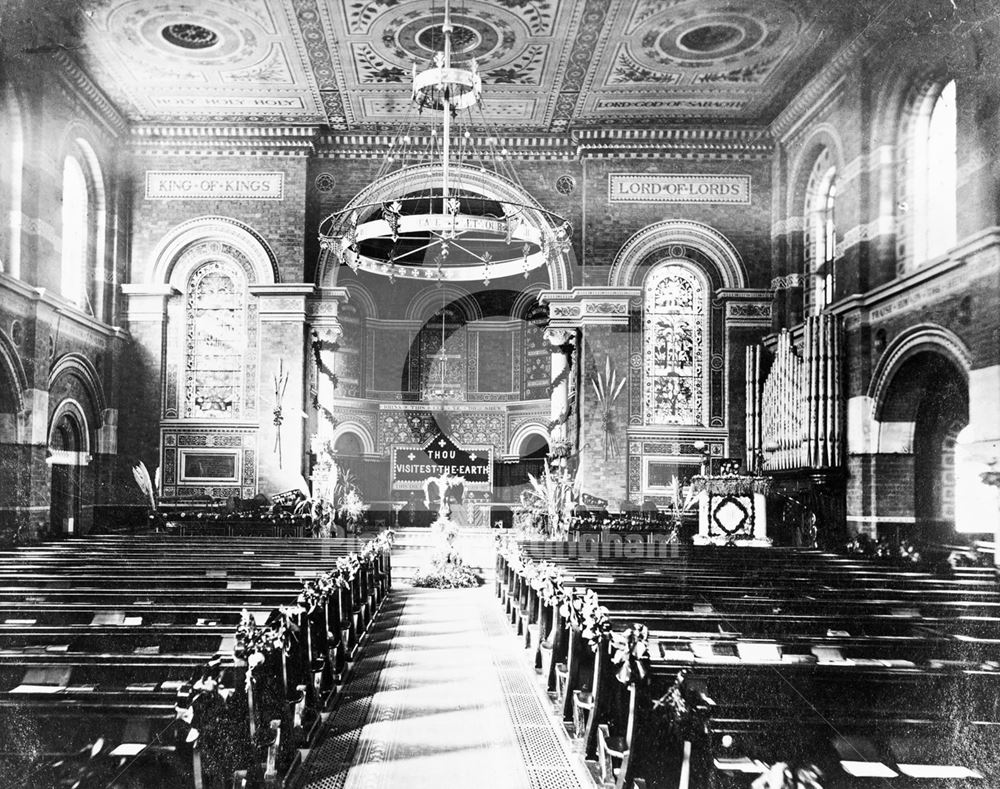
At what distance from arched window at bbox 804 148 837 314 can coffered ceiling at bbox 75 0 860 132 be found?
1.49 metres

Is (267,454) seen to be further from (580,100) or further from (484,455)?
(580,100)

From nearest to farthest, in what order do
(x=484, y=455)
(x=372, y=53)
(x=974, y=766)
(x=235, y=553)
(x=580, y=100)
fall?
(x=974, y=766) < (x=235, y=553) < (x=372, y=53) < (x=580, y=100) < (x=484, y=455)

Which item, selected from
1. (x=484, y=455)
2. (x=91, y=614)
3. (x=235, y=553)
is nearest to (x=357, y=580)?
(x=235, y=553)

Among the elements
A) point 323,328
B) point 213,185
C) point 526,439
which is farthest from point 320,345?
point 526,439

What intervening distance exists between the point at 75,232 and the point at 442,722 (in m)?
12.5

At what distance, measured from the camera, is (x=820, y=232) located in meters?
13.9

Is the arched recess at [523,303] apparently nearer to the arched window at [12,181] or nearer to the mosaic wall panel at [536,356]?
the mosaic wall panel at [536,356]

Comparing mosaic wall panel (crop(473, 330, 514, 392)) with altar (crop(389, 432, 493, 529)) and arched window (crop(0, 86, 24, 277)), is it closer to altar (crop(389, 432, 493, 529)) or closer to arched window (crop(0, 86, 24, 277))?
altar (crop(389, 432, 493, 529))

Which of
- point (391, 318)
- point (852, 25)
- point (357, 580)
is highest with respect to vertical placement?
point (852, 25)

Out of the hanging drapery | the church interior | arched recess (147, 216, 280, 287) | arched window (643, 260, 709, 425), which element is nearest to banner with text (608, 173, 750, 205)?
the church interior

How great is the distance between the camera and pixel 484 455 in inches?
840

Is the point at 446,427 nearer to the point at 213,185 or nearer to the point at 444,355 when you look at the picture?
the point at 444,355

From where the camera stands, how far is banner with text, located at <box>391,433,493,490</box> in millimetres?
20906

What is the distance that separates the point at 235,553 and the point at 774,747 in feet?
23.5
